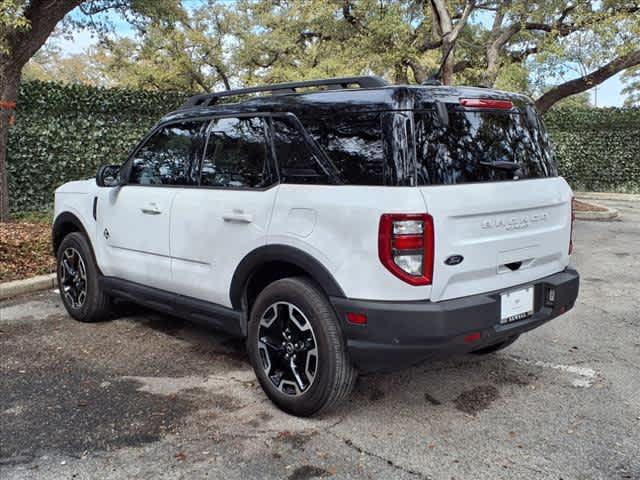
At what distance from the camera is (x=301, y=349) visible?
3.29 metres

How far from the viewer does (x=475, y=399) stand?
362 centimetres

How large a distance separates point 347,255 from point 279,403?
1040 millimetres

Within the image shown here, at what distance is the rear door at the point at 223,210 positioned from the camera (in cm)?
351

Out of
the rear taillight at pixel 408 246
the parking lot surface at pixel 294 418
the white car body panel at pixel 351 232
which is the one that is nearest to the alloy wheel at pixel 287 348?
the parking lot surface at pixel 294 418

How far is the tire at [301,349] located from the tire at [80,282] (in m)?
2.01

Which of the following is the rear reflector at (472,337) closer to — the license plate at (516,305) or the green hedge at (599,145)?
the license plate at (516,305)

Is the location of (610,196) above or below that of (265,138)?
below

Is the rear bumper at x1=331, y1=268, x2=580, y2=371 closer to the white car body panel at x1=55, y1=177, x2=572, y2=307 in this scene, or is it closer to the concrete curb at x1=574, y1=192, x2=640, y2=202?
the white car body panel at x1=55, y1=177, x2=572, y2=307

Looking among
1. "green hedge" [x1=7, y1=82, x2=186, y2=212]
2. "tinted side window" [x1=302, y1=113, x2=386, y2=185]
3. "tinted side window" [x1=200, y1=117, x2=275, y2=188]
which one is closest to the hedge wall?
"green hedge" [x1=7, y1=82, x2=186, y2=212]

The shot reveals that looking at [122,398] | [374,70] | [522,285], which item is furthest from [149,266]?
[374,70]

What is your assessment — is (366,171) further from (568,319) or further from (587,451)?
(568,319)

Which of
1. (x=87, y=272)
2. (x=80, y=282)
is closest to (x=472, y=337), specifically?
(x=87, y=272)

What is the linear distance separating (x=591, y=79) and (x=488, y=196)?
1113 cm

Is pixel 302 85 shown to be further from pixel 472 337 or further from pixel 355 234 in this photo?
pixel 472 337
